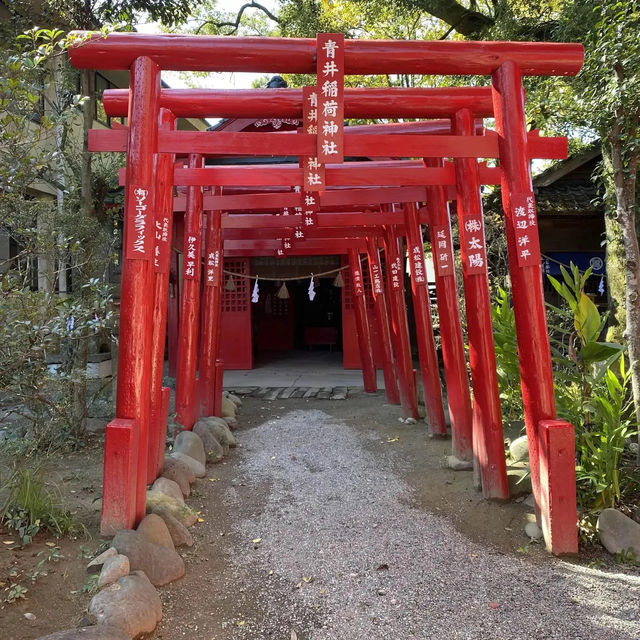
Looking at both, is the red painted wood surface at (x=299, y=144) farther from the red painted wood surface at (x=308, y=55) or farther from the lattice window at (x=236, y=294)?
the lattice window at (x=236, y=294)

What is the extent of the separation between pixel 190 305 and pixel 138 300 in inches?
112

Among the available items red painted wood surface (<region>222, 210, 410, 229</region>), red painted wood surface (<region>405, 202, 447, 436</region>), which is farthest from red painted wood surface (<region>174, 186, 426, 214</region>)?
red painted wood surface (<region>222, 210, 410, 229</region>)

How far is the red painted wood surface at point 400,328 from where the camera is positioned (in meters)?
7.68

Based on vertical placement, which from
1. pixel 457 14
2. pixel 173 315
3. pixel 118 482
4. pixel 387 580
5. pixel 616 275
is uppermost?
pixel 457 14

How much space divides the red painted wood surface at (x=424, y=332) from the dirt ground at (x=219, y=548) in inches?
13.2

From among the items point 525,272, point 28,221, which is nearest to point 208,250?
point 28,221

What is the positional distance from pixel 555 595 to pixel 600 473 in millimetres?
1123

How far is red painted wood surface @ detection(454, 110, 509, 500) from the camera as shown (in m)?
4.54

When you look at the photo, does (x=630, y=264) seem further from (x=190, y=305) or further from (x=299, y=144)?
(x=190, y=305)

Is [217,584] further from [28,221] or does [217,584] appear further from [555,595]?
[28,221]

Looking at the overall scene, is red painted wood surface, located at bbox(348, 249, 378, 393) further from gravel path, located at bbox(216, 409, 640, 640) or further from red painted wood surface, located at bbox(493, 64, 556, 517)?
red painted wood surface, located at bbox(493, 64, 556, 517)

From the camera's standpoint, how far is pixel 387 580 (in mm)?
3320

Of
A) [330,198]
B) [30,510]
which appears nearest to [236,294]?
[330,198]

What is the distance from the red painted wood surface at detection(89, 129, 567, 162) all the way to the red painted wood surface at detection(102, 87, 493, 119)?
514 millimetres
